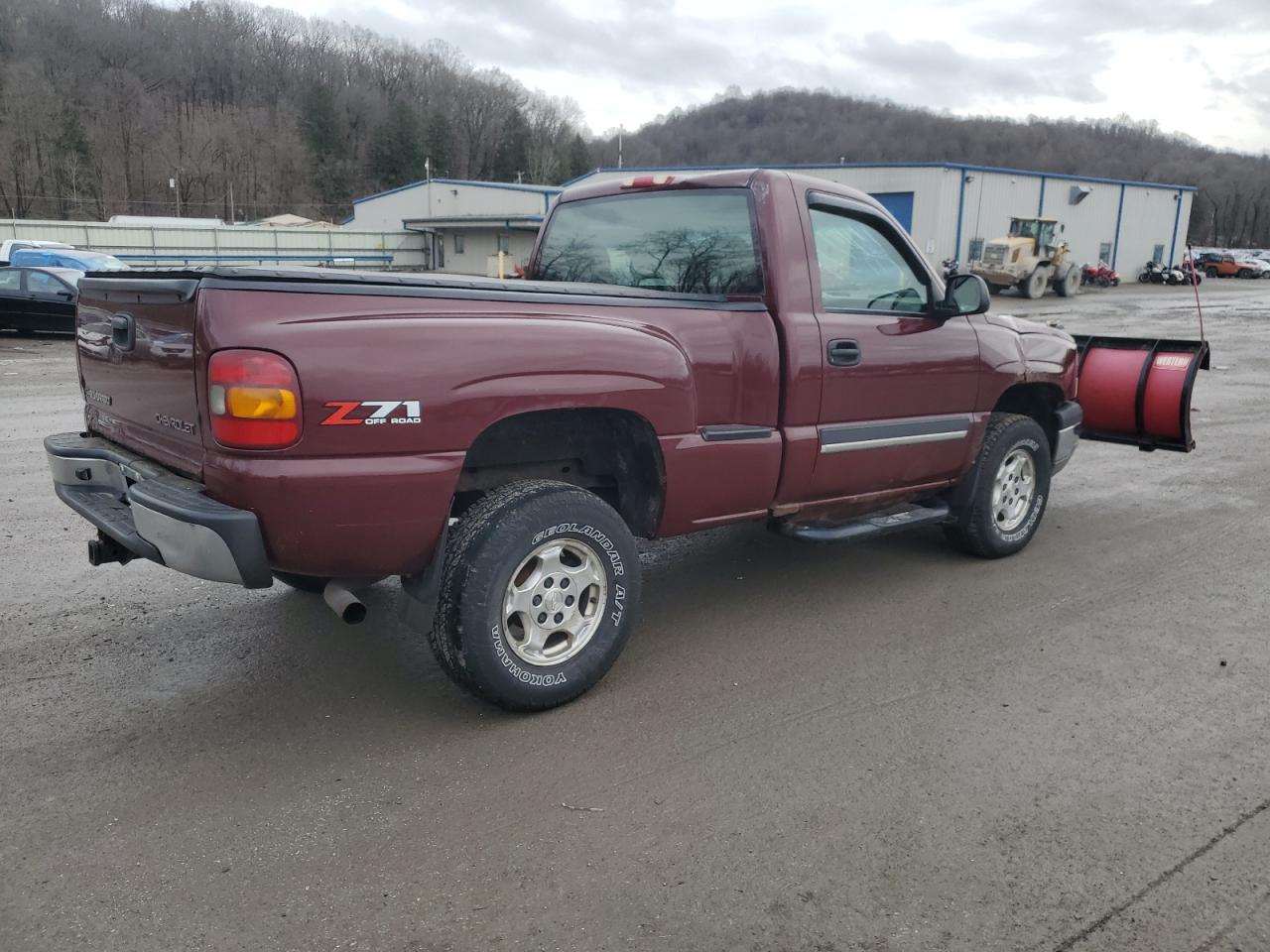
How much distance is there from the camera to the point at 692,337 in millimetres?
3951

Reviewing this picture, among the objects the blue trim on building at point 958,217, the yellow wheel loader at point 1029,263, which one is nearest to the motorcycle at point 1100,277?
the blue trim on building at point 958,217

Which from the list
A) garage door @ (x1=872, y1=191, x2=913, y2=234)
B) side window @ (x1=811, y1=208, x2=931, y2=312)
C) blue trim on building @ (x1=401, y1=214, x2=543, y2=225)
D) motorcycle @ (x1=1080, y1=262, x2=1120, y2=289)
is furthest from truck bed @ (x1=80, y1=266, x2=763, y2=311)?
blue trim on building @ (x1=401, y1=214, x2=543, y2=225)

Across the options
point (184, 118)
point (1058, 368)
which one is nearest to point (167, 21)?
point (184, 118)

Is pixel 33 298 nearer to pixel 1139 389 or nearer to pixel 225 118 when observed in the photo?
pixel 1139 389

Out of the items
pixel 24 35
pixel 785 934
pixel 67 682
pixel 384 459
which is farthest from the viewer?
pixel 24 35

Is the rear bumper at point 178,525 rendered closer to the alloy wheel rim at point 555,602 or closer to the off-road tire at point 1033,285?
the alloy wheel rim at point 555,602

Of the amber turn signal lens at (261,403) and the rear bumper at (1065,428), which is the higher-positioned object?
the amber turn signal lens at (261,403)

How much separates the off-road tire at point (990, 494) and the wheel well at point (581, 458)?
7.43 ft

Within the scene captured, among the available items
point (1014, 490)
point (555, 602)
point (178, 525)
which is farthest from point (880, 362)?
point (178, 525)

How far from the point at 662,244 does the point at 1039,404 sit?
2.82 metres

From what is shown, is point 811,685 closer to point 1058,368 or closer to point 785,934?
point 785,934

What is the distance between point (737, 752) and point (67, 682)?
266 cm

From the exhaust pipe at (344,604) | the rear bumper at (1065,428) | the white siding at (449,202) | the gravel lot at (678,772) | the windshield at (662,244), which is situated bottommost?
the gravel lot at (678,772)

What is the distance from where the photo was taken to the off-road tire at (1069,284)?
37.7 m
